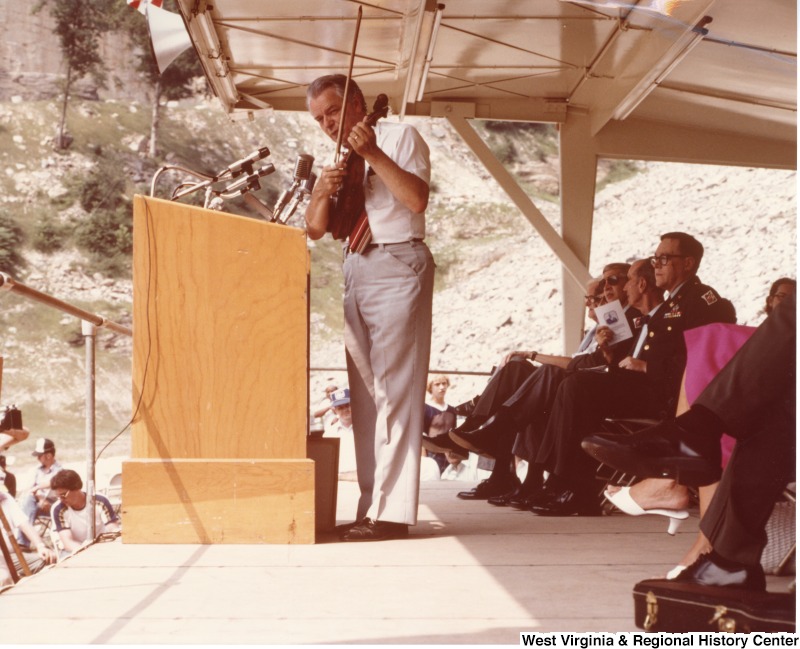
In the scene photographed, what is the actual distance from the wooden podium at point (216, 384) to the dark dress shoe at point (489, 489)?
1.52 meters

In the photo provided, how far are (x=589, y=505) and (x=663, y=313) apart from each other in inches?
28.5

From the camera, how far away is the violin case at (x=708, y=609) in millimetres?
1547

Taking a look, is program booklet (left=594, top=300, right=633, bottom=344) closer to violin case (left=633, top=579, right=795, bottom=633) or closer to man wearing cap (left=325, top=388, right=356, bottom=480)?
violin case (left=633, top=579, right=795, bottom=633)

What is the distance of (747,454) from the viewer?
168cm

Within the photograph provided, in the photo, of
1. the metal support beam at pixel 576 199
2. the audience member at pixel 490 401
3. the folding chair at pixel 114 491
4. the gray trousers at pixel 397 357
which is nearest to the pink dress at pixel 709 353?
the gray trousers at pixel 397 357

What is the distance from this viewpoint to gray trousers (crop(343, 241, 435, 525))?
116 inches

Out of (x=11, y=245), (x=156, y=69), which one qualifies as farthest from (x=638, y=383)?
(x=156, y=69)

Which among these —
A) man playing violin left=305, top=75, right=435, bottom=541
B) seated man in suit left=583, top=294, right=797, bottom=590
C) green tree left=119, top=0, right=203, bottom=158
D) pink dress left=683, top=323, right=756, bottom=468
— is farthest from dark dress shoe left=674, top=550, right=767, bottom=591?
green tree left=119, top=0, right=203, bottom=158

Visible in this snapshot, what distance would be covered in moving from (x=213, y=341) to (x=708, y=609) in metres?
1.64

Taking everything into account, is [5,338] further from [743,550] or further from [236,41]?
[743,550]

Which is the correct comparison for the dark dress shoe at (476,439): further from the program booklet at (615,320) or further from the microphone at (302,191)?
the microphone at (302,191)

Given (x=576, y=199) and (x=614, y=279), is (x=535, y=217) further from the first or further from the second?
(x=614, y=279)

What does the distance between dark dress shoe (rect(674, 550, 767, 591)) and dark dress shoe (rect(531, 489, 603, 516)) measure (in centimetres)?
191

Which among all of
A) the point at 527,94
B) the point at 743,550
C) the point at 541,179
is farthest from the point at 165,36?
the point at 541,179
